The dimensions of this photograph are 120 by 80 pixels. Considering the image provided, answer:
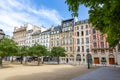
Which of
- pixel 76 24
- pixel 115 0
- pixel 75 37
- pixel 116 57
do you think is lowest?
pixel 116 57

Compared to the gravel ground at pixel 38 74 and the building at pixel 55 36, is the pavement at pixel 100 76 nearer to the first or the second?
the gravel ground at pixel 38 74

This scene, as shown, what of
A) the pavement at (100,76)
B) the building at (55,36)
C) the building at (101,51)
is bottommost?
the pavement at (100,76)

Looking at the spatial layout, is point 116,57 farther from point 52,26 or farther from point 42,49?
point 52,26

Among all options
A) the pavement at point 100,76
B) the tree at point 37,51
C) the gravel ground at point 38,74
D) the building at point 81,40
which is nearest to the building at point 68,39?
the building at point 81,40

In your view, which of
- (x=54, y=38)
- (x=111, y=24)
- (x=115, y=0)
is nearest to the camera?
(x=115, y=0)

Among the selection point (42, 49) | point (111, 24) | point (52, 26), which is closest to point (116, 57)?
point (42, 49)

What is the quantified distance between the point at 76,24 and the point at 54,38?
44.5 ft

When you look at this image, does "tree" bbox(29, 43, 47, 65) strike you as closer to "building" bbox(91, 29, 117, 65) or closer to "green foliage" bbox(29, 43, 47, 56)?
"green foliage" bbox(29, 43, 47, 56)

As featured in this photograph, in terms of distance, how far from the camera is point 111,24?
6605mm

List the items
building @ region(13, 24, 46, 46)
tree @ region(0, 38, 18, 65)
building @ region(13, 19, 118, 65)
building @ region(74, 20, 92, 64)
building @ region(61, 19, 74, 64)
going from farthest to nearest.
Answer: building @ region(13, 24, 46, 46), building @ region(61, 19, 74, 64), building @ region(74, 20, 92, 64), building @ region(13, 19, 118, 65), tree @ region(0, 38, 18, 65)

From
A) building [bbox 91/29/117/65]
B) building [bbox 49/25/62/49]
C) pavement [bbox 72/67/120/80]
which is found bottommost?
pavement [bbox 72/67/120/80]

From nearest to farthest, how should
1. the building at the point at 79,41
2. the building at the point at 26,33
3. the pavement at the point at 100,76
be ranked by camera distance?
the pavement at the point at 100,76 < the building at the point at 79,41 < the building at the point at 26,33

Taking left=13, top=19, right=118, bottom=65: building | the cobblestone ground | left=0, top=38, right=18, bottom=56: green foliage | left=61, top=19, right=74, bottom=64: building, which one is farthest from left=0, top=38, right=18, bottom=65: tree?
left=61, top=19, right=74, bottom=64: building

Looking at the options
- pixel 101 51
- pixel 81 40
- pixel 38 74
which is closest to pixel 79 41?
pixel 81 40
